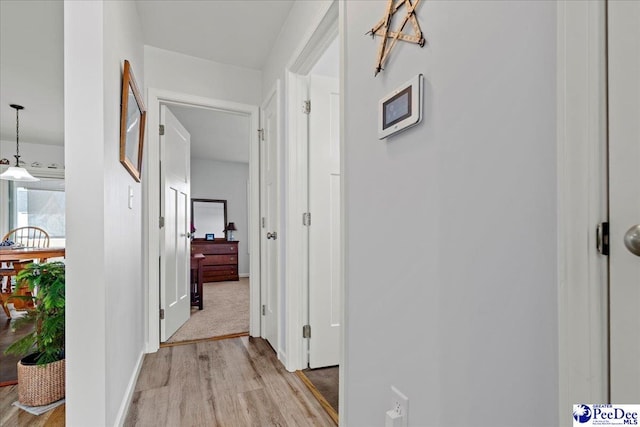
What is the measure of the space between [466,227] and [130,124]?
1.80 metres

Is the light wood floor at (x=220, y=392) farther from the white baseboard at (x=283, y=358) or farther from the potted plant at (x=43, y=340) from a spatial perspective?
the potted plant at (x=43, y=340)

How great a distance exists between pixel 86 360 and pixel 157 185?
1.58m

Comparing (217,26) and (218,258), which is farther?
(218,258)

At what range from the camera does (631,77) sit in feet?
1.61

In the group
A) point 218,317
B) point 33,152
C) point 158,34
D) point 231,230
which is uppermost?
point 158,34

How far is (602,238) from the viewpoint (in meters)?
0.52

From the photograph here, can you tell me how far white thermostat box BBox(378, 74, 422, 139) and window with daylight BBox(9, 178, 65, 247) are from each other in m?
6.00

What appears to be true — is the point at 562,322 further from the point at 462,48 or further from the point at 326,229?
the point at 326,229

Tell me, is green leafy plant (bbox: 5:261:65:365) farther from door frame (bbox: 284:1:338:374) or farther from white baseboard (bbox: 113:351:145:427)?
door frame (bbox: 284:1:338:374)

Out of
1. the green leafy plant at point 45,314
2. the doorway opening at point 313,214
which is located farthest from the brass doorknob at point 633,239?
the green leafy plant at point 45,314

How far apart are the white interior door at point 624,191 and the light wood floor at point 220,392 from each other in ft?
4.52

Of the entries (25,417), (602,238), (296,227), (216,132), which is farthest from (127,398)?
(216,132)

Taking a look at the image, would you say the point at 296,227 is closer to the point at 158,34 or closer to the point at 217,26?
the point at 217,26

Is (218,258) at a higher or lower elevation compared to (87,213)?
lower
